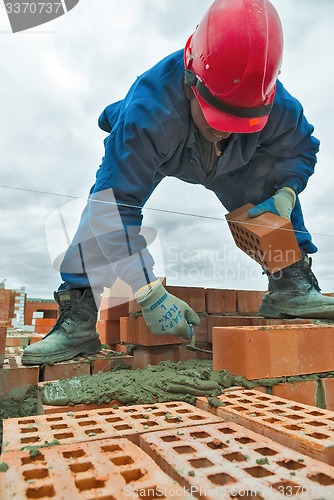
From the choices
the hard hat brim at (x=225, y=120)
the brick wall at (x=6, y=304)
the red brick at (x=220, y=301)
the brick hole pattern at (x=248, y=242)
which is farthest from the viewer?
the brick wall at (x=6, y=304)

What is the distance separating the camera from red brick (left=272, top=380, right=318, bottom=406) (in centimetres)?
176

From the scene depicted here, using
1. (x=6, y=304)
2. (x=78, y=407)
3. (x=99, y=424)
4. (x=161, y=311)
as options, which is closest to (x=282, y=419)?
(x=99, y=424)

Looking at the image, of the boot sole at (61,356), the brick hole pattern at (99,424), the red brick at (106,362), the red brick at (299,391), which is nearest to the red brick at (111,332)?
the boot sole at (61,356)

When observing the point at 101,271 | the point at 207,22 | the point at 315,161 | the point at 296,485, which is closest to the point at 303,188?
the point at 315,161

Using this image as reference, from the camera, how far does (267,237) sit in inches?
99.3

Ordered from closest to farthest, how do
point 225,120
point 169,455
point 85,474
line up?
point 85,474, point 169,455, point 225,120

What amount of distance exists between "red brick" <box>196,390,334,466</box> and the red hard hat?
1463 mm

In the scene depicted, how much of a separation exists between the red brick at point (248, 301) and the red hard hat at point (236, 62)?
1.49 meters

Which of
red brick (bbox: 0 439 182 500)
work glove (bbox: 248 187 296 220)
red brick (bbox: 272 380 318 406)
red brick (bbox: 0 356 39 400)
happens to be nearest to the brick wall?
red brick (bbox: 0 356 39 400)

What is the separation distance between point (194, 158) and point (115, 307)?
1.48 meters

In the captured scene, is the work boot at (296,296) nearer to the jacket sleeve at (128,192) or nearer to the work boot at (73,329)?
the jacket sleeve at (128,192)

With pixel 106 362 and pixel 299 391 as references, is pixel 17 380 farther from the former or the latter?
pixel 299 391

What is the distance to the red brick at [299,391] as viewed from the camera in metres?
1.76

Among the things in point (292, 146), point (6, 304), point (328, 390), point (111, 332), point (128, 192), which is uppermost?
point (292, 146)
